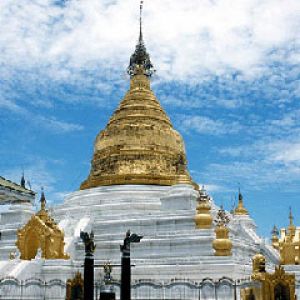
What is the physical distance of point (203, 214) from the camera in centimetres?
3969

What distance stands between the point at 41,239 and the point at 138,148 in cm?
1380

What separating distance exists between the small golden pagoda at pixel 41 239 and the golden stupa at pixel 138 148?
10.2m

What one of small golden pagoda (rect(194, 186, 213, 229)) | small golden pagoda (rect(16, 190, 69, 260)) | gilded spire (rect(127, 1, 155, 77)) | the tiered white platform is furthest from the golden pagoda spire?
gilded spire (rect(127, 1, 155, 77))

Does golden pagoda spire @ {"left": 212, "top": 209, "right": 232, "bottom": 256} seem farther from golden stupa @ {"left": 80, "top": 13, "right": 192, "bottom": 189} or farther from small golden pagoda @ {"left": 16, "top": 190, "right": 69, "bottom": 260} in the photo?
golden stupa @ {"left": 80, "top": 13, "right": 192, "bottom": 189}

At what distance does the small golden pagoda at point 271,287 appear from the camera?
87.7 ft

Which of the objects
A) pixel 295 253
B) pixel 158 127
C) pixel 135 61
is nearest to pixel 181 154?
pixel 158 127

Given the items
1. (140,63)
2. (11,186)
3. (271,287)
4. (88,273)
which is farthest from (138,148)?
(88,273)

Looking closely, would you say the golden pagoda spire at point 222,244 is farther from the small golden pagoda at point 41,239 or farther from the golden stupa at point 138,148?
the golden stupa at point 138,148

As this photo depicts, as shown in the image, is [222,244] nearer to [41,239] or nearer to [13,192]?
[41,239]

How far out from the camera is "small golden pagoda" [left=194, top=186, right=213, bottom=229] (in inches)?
→ 1551

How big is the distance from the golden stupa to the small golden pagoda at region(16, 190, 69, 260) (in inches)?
400

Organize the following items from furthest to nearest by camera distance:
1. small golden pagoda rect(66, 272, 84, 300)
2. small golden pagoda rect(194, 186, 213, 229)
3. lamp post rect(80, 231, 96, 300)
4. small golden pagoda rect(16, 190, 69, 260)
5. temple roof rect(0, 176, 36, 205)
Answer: small golden pagoda rect(194, 186, 213, 229) → small golden pagoda rect(16, 190, 69, 260) → small golden pagoda rect(66, 272, 84, 300) → temple roof rect(0, 176, 36, 205) → lamp post rect(80, 231, 96, 300)

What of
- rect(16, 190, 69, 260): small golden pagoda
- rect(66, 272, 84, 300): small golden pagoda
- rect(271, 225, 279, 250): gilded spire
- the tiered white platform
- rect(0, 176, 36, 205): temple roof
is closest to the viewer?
rect(0, 176, 36, 205): temple roof

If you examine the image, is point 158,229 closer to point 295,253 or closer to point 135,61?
point 295,253
